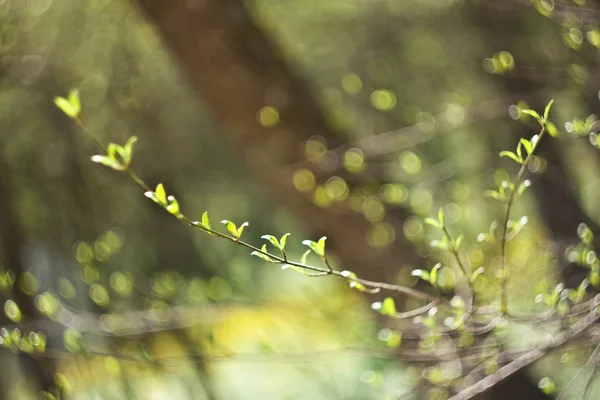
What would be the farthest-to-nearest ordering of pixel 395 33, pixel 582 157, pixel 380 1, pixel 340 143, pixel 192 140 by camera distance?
pixel 192 140 → pixel 395 33 → pixel 380 1 → pixel 582 157 → pixel 340 143

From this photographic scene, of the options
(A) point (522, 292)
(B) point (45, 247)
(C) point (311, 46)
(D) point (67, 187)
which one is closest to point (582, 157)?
(A) point (522, 292)

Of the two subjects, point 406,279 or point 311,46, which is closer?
point 406,279

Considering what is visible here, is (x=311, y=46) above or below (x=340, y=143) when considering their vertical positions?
above

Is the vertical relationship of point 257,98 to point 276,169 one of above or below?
above

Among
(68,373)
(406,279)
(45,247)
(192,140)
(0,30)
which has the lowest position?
(68,373)

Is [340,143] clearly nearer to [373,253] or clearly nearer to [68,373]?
[373,253]
